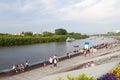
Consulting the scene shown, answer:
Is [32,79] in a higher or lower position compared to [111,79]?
lower

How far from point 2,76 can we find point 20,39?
81.9m

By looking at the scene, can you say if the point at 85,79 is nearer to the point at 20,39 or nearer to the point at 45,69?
the point at 45,69

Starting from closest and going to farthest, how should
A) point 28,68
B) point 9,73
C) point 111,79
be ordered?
point 111,79, point 9,73, point 28,68

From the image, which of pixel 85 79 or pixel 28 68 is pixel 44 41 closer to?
pixel 28 68

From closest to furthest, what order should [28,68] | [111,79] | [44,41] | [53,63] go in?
[111,79], [28,68], [53,63], [44,41]

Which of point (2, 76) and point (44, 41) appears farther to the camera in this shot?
point (44, 41)

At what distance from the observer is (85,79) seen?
22.4ft

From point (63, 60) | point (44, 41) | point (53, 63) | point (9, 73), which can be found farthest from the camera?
point (44, 41)

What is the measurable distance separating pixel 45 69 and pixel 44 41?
9760 cm

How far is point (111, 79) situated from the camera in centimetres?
730

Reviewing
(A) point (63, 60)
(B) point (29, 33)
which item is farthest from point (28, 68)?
(B) point (29, 33)

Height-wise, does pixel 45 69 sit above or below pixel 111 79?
below

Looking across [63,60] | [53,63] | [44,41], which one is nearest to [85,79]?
[53,63]

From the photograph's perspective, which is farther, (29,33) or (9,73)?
(29,33)
